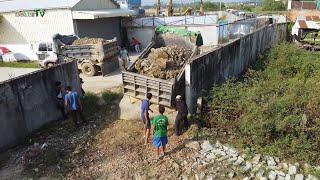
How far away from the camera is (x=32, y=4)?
23359 millimetres

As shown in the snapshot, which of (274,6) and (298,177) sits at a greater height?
(274,6)

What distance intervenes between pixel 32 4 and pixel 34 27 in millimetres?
1659

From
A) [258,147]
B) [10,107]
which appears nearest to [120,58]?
[10,107]

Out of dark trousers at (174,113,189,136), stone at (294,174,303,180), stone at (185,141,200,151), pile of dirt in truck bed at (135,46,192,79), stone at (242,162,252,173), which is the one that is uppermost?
pile of dirt in truck bed at (135,46,192,79)

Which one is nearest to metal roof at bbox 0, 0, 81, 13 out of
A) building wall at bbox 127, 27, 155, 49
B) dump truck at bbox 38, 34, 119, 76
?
dump truck at bbox 38, 34, 119, 76

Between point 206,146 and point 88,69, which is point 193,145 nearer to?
point 206,146

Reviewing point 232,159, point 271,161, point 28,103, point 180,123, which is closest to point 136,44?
point 28,103

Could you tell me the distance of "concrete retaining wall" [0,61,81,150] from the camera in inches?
377

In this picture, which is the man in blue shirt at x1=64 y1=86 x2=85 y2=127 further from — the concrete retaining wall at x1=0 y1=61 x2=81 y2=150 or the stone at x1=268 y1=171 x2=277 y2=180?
the stone at x1=268 y1=171 x2=277 y2=180

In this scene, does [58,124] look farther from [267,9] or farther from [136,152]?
[267,9]

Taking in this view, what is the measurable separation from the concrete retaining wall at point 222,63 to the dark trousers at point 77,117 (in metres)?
3.49

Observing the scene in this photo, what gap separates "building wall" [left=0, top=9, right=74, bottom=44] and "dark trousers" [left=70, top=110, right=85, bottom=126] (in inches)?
466

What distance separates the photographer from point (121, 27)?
88.7 ft

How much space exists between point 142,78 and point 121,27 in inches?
666
